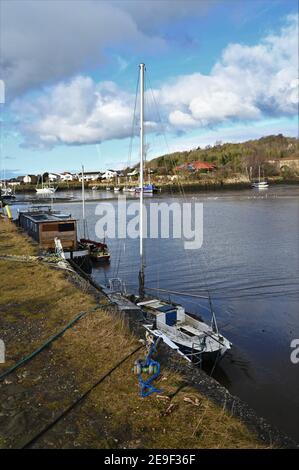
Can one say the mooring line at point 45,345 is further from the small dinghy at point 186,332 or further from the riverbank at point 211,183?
the riverbank at point 211,183

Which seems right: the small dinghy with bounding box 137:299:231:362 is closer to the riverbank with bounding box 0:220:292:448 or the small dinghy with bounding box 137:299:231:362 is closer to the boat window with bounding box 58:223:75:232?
the riverbank with bounding box 0:220:292:448

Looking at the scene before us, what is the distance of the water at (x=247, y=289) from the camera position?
1208 centimetres

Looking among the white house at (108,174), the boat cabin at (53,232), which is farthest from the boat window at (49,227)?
the white house at (108,174)

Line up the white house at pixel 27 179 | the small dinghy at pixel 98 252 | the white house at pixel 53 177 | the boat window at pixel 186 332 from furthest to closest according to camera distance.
A: 1. the white house at pixel 27 179
2. the white house at pixel 53 177
3. the small dinghy at pixel 98 252
4. the boat window at pixel 186 332

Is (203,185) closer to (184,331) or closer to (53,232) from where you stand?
(53,232)

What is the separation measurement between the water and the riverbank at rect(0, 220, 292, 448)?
5231 millimetres

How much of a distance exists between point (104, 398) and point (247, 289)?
16.6m

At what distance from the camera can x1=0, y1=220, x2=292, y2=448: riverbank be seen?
196 inches

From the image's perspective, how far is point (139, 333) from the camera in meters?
8.22

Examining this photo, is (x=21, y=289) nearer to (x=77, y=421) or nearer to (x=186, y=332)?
(x=186, y=332)

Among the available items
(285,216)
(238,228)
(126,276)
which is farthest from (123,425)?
(285,216)

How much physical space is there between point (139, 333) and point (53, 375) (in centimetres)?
222

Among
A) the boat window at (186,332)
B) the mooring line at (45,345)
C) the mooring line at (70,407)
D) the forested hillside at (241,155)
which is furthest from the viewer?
the forested hillside at (241,155)

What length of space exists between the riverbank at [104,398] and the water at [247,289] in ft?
17.2
